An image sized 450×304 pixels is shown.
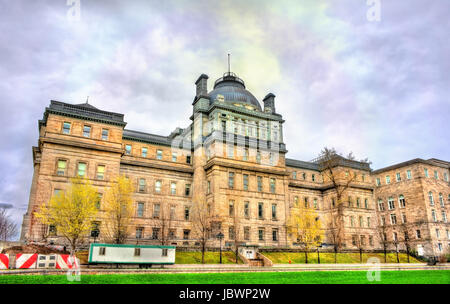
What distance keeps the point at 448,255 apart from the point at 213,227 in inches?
1603

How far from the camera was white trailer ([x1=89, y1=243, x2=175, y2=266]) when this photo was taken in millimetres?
28016

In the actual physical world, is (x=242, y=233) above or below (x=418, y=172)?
below

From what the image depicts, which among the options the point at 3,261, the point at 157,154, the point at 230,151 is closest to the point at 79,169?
the point at 157,154

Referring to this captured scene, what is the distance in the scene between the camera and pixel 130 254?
29375 mm

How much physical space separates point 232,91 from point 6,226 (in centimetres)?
6399

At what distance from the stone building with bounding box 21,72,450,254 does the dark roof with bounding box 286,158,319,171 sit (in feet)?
0.89

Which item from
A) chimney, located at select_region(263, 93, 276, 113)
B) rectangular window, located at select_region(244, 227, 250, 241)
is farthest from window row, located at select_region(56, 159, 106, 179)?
chimney, located at select_region(263, 93, 276, 113)

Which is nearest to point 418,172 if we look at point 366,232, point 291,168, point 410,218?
point 410,218

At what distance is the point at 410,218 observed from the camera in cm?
6234

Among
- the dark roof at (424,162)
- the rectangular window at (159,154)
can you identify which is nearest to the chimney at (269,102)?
the rectangular window at (159,154)

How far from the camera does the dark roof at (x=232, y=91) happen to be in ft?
208

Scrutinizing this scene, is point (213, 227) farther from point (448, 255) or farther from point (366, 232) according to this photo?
point (448, 255)

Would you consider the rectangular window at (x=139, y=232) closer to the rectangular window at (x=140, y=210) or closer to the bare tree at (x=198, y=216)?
the rectangular window at (x=140, y=210)

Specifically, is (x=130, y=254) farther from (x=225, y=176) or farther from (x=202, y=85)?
(x=202, y=85)
